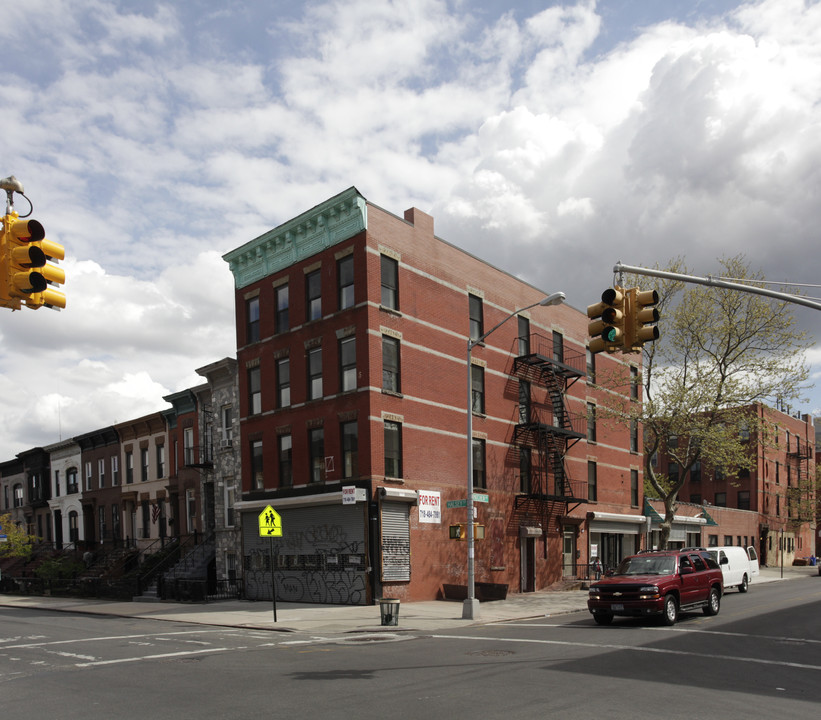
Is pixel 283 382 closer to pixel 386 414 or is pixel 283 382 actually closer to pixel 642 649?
pixel 386 414

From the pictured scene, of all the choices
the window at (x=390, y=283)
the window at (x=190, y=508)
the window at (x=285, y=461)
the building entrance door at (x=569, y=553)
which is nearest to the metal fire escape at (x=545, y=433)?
the building entrance door at (x=569, y=553)

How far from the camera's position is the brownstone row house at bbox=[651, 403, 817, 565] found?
213ft

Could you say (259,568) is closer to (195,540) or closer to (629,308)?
(195,540)

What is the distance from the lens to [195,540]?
37969 millimetres

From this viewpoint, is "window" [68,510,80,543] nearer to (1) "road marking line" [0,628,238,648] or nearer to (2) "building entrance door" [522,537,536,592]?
(2) "building entrance door" [522,537,536,592]

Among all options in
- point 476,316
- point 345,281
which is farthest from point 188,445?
point 476,316

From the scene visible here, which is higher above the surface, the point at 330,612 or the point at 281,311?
the point at 281,311

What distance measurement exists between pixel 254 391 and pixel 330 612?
37.7ft

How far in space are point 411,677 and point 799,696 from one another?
569 centimetres


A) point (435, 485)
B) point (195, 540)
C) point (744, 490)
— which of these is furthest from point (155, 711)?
point (744, 490)

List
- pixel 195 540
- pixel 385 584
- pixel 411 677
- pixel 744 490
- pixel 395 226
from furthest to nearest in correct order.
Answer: pixel 744 490
pixel 195 540
pixel 395 226
pixel 385 584
pixel 411 677

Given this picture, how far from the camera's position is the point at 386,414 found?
28.4m

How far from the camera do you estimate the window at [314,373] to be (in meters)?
30.4

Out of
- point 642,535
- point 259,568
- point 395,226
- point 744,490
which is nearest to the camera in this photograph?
point 395,226
